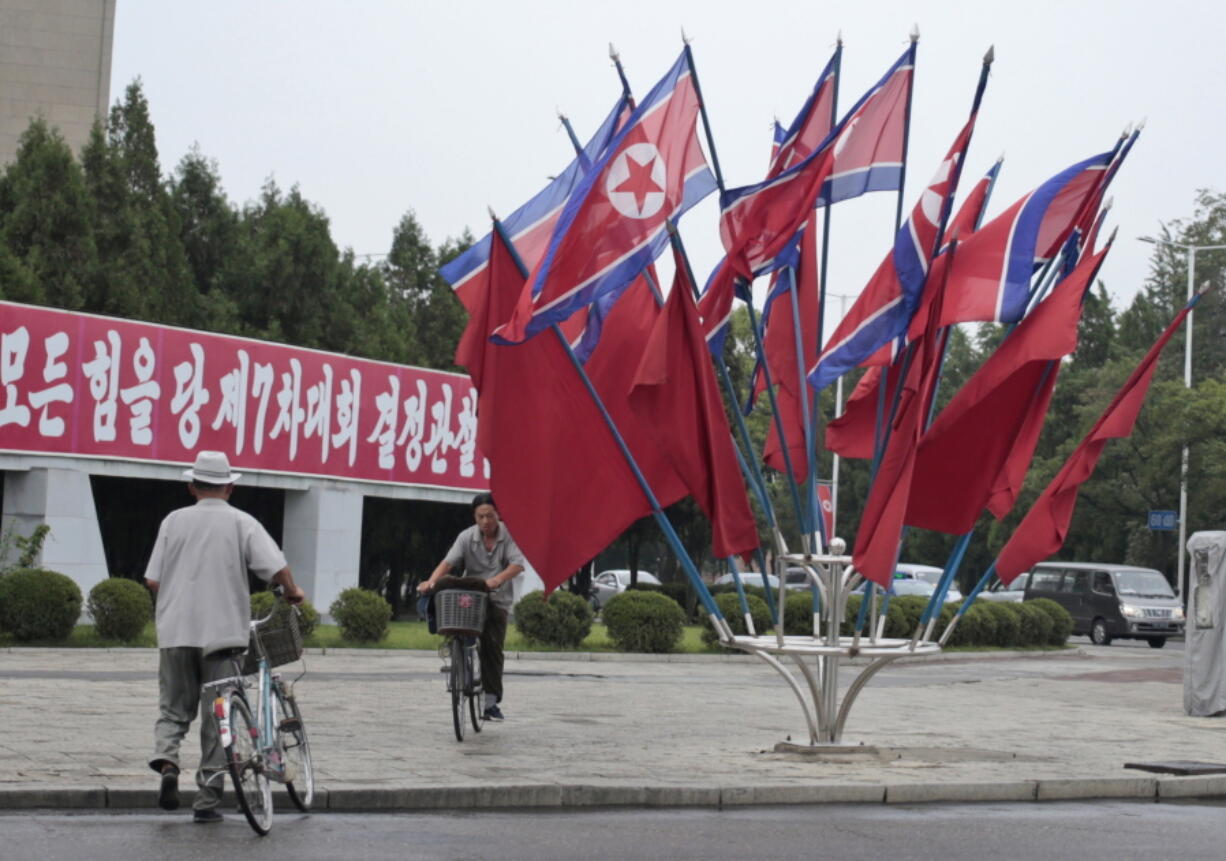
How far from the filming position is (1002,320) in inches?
472

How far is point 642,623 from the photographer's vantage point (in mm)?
28328

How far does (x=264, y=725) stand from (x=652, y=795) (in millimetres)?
2653

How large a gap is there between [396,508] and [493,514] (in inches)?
1182

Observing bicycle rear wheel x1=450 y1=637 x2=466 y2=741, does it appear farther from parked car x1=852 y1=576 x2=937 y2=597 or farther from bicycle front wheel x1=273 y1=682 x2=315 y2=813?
parked car x1=852 y1=576 x2=937 y2=597

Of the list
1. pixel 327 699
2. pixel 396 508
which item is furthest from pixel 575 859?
pixel 396 508

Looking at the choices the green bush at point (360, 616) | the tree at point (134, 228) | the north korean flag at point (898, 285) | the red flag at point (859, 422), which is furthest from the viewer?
the tree at point (134, 228)

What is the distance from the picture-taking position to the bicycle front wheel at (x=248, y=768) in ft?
28.6

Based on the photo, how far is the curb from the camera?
9711mm

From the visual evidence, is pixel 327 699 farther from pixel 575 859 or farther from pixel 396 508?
pixel 396 508

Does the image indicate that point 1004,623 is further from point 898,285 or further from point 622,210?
point 622,210

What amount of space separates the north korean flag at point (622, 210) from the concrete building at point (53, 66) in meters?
48.3

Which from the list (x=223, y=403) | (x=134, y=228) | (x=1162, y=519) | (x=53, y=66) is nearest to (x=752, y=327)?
(x=223, y=403)

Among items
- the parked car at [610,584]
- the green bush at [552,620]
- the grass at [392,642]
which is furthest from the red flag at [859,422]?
the parked car at [610,584]

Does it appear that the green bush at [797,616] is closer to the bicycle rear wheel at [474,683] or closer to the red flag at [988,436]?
the bicycle rear wheel at [474,683]
